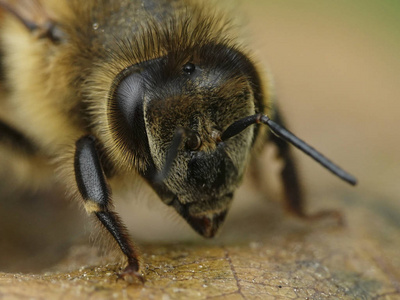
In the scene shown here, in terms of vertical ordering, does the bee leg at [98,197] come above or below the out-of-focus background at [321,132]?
above

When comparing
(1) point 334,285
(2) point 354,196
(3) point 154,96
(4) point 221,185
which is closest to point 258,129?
A: (4) point 221,185

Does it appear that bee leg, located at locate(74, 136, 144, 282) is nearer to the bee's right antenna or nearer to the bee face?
the bee face

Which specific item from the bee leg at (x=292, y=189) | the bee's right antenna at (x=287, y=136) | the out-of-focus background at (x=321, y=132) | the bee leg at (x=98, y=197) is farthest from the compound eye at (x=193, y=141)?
the bee leg at (x=292, y=189)

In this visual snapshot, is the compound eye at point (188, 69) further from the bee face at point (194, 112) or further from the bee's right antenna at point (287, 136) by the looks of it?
the bee's right antenna at point (287, 136)

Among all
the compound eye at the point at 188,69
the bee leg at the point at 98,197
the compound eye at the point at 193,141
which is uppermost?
the compound eye at the point at 188,69

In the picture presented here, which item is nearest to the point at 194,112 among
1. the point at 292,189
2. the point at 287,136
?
the point at 287,136

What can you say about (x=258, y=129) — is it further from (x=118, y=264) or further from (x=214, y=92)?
(x=118, y=264)
